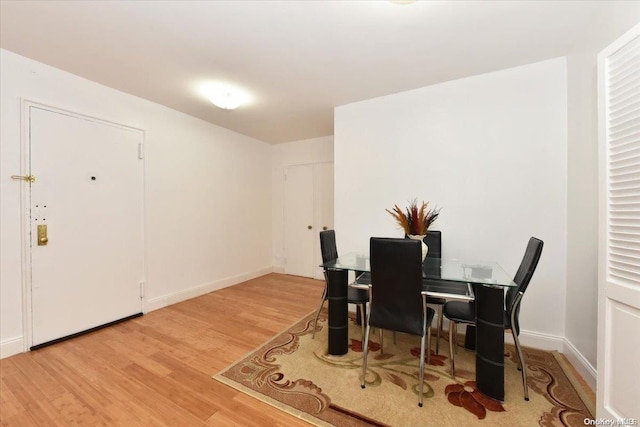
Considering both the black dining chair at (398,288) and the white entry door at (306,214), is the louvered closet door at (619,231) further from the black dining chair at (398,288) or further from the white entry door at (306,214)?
the white entry door at (306,214)

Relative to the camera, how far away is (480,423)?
4.71 ft

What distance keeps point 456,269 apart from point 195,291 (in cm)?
339

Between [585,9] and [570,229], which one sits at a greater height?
[585,9]

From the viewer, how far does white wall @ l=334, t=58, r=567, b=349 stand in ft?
7.35

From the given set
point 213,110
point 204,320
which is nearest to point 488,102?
point 213,110

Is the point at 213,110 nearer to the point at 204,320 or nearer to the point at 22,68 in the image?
the point at 22,68

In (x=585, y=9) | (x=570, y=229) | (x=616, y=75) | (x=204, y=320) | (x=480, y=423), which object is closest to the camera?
(x=616, y=75)

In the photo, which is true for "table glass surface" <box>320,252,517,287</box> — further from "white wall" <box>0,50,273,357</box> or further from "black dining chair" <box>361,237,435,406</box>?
"white wall" <box>0,50,273,357</box>

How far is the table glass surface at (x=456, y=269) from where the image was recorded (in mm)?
1750

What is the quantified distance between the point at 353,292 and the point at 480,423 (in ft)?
4.04

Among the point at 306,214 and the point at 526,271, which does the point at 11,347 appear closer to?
the point at 306,214

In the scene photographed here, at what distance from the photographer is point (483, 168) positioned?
2.49 metres

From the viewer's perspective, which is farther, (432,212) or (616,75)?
(432,212)

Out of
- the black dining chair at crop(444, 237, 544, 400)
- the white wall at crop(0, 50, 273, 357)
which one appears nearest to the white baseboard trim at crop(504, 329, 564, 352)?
the black dining chair at crop(444, 237, 544, 400)
